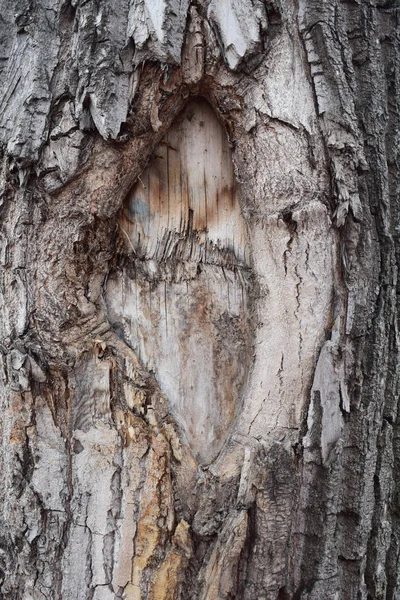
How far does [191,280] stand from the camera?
153cm

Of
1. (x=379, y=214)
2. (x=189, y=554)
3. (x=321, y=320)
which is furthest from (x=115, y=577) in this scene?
(x=379, y=214)

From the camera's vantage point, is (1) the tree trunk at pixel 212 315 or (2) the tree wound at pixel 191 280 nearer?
(1) the tree trunk at pixel 212 315

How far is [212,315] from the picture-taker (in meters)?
1.51

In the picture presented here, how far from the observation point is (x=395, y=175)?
1.44 metres

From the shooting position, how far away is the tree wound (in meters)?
1.49

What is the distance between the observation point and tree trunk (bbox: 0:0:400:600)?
1.32 meters

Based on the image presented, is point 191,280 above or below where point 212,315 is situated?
above

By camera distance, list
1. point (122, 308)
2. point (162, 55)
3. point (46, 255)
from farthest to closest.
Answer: point (122, 308) → point (46, 255) → point (162, 55)

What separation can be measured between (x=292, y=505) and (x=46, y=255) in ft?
3.14

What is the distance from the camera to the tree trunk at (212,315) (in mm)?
1321

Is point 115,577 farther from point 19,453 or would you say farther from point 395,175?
point 395,175

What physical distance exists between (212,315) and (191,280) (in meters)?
0.13

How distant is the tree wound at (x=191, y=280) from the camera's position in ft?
4.90

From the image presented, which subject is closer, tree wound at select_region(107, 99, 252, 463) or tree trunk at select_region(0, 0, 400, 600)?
tree trunk at select_region(0, 0, 400, 600)
